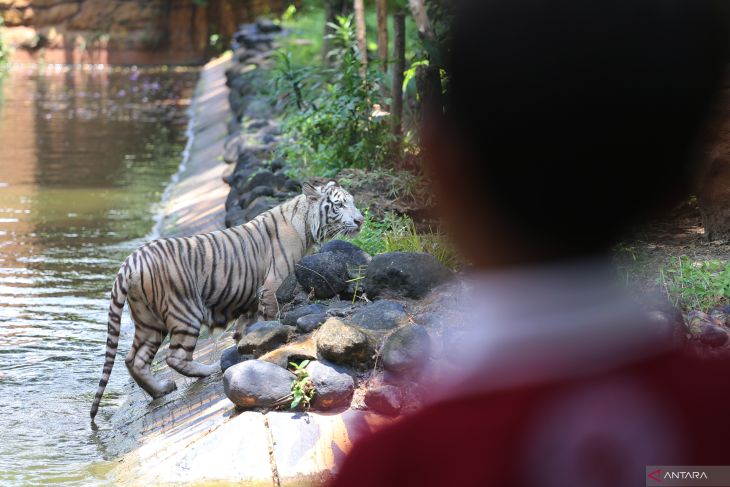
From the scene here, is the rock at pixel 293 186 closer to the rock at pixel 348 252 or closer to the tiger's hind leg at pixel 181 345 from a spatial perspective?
the rock at pixel 348 252

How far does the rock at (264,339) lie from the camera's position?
19.2 feet

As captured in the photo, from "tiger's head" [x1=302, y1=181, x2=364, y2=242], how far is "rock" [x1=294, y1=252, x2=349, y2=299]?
1.66ft

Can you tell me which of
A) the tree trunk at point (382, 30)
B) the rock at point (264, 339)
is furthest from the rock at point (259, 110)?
the rock at point (264, 339)

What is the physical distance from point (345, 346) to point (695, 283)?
2.00 m

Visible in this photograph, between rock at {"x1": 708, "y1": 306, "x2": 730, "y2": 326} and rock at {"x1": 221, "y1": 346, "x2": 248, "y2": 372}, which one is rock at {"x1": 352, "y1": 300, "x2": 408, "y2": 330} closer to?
rock at {"x1": 221, "y1": 346, "x2": 248, "y2": 372}

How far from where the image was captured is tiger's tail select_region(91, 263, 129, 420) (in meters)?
6.18

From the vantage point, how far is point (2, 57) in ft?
111

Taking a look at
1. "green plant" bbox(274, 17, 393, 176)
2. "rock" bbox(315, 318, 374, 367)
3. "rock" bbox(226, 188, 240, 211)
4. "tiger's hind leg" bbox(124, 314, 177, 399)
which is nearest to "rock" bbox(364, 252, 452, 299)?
"rock" bbox(315, 318, 374, 367)

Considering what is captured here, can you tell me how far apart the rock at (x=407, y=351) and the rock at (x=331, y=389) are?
0.23m

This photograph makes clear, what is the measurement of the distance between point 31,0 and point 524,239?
116 ft

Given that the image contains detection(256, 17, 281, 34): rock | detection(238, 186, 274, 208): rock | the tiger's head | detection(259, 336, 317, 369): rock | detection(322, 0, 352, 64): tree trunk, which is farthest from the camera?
detection(256, 17, 281, 34): rock

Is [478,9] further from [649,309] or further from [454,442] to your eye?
[454,442]

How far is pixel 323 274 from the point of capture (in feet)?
20.7

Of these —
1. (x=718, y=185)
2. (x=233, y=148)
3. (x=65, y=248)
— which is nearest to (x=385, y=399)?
(x=718, y=185)
